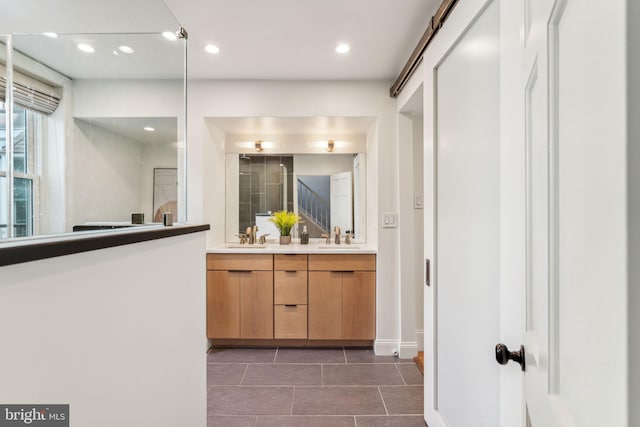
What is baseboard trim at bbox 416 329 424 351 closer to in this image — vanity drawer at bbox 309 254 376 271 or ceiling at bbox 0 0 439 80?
vanity drawer at bbox 309 254 376 271

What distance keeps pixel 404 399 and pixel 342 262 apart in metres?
1.18

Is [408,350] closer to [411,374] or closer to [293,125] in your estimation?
[411,374]

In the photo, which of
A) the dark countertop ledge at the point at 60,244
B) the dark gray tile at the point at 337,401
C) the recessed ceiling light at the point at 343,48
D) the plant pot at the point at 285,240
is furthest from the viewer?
the plant pot at the point at 285,240

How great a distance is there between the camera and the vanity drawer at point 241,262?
9.61 ft

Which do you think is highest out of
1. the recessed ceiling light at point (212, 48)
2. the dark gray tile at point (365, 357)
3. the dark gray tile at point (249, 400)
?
the recessed ceiling light at point (212, 48)

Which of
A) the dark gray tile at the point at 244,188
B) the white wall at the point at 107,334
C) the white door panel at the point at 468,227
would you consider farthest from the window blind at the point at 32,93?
the dark gray tile at the point at 244,188

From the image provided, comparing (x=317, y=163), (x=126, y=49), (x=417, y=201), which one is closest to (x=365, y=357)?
(x=417, y=201)

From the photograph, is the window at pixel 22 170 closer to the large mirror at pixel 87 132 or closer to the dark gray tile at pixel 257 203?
the large mirror at pixel 87 132

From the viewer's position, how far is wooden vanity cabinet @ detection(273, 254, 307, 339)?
9.56 feet

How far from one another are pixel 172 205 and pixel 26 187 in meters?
0.77

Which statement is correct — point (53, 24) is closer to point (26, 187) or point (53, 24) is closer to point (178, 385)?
point (26, 187)

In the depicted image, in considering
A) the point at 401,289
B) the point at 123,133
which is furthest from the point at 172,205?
the point at 401,289

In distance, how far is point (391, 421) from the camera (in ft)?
6.32

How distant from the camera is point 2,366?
1.84ft
